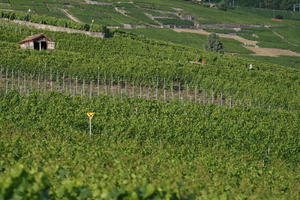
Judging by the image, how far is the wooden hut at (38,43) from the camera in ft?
248

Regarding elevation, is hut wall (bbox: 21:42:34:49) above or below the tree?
above

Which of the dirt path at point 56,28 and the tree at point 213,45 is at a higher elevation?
the dirt path at point 56,28

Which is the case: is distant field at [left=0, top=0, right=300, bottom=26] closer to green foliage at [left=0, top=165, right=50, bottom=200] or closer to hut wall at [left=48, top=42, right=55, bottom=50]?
hut wall at [left=48, top=42, right=55, bottom=50]

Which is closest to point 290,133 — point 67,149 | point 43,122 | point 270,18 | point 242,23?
point 43,122

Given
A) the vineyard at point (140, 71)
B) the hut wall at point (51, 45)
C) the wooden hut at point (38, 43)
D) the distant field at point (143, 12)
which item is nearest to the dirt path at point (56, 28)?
the vineyard at point (140, 71)

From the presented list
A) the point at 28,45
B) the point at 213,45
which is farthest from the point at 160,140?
the point at 213,45

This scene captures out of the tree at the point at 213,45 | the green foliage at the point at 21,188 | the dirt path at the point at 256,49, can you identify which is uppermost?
the green foliage at the point at 21,188

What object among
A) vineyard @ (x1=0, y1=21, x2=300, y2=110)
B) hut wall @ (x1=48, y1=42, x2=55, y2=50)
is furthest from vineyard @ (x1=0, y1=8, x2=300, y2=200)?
hut wall @ (x1=48, y1=42, x2=55, y2=50)

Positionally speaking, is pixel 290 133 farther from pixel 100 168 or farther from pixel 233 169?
pixel 100 168

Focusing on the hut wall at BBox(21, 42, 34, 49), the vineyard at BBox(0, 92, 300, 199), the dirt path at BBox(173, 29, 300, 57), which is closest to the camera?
the vineyard at BBox(0, 92, 300, 199)

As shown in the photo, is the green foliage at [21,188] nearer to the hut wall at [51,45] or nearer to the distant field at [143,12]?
the hut wall at [51,45]

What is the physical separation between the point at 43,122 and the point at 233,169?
17304mm

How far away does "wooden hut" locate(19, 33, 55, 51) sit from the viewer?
7558cm

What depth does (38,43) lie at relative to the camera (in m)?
76.9
